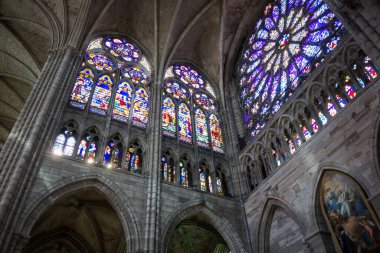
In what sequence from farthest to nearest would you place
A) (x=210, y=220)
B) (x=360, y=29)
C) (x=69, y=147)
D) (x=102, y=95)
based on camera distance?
(x=102, y=95) → (x=210, y=220) → (x=69, y=147) → (x=360, y=29)

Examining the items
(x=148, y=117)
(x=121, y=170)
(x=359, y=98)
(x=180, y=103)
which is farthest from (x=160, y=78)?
(x=359, y=98)

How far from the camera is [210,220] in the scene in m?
10.6

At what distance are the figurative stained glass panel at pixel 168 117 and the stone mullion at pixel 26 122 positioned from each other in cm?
Result: 444

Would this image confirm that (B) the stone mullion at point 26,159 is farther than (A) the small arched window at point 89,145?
No

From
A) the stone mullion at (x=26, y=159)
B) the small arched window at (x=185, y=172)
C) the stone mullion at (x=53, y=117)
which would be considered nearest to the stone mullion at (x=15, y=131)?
the stone mullion at (x=26, y=159)

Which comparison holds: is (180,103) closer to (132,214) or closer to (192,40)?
(192,40)

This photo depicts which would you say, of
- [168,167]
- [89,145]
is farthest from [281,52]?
[89,145]

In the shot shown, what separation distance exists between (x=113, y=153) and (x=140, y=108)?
2.85 metres

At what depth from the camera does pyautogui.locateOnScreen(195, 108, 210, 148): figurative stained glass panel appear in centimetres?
1319

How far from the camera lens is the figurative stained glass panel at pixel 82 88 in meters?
11.4

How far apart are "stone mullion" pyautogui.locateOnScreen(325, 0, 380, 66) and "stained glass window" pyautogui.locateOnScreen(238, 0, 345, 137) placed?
268 cm

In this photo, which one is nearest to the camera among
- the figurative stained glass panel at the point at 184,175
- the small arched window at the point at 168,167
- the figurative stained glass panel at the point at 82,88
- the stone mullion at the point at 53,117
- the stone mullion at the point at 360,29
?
the stone mullion at the point at 360,29

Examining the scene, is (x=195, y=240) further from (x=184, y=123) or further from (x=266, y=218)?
(x=184, y=123)

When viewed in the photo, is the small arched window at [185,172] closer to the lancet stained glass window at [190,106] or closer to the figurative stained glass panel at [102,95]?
the lancet stained glass window at [190,106]
